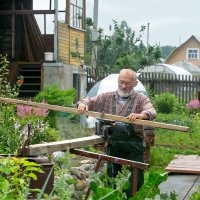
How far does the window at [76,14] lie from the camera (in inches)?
922

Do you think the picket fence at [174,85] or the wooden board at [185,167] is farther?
the picket fence at [174,85]

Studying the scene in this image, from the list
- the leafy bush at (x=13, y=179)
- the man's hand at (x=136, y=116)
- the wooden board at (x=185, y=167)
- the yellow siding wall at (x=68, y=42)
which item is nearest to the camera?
the leafy bush at (x=13, y=179)

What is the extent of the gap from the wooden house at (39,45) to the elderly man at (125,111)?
14.7 m

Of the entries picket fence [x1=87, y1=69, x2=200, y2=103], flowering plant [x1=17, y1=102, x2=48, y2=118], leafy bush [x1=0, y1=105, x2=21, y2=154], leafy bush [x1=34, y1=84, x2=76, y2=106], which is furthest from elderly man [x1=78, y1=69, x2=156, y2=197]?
picket fence [x1=87, y1=69, x2=200, y2=103]

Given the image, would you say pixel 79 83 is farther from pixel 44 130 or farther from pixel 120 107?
pixel 120 107

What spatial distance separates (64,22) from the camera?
22516mm

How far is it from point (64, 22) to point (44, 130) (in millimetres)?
12970

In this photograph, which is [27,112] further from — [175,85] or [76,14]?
[175,85]

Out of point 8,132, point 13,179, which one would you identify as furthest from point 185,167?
point 13,179

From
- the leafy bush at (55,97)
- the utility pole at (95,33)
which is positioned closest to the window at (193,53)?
the utility pole at (95,33)

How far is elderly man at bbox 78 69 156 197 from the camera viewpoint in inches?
247

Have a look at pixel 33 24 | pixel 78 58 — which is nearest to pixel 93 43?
pixel 78 58

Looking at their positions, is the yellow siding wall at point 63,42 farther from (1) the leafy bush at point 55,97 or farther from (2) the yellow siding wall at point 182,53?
(2) the yellow siding wall at point 182,53

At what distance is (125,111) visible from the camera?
21.2ft
